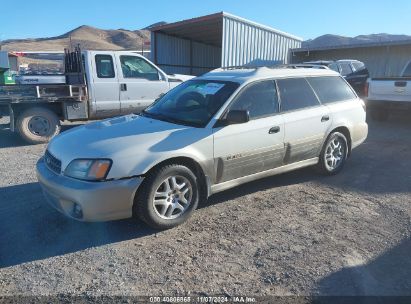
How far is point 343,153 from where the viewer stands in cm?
597

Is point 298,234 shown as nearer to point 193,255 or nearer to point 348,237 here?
point 348,237

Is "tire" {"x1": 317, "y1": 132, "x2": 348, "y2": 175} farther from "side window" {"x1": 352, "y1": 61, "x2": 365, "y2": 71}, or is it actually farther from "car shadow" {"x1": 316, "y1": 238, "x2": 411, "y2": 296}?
"side window" {"x1": 352, "y1": 61, "x2": 365, "y2": 71}

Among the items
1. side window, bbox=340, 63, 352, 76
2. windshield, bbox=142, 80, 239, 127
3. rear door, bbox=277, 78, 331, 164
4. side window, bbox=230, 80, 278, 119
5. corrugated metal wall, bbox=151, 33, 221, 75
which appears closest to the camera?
windshield, bbox=142, 80, 239, 127

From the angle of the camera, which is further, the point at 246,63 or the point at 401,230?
A: the point at 246,63

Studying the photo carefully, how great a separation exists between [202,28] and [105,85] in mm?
9241

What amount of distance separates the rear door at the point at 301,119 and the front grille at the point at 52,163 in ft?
8.87

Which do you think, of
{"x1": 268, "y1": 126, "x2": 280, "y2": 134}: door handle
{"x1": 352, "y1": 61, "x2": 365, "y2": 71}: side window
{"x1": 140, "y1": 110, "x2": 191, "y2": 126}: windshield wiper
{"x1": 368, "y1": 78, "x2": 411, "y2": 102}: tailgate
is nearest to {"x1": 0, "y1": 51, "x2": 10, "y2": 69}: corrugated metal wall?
{"x1": 140, "y1": 110, "x2": 191, "y2": 126}: windshield wiper

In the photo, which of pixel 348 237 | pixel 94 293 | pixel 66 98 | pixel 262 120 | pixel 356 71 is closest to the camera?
pixel 94 293

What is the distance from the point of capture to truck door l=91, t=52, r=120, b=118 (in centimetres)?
894

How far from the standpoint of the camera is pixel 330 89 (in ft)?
19.0

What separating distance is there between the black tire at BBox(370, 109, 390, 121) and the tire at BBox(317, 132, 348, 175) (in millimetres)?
5582

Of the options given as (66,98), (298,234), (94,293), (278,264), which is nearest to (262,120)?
(298,234)

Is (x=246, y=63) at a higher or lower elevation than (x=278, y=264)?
higher

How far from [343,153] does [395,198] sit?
3.86 ft
